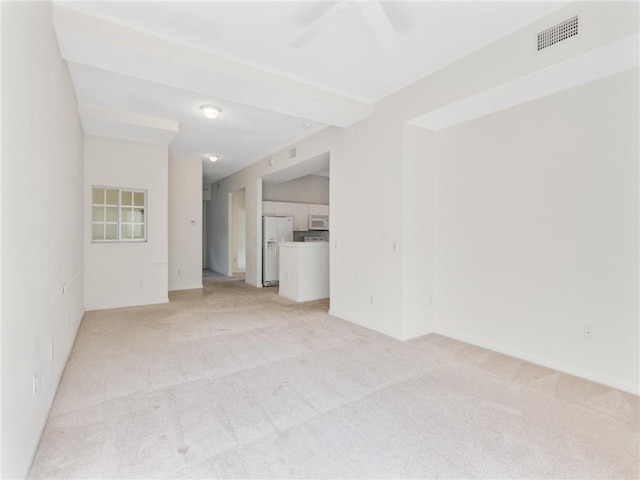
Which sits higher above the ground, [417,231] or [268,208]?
[268,208]

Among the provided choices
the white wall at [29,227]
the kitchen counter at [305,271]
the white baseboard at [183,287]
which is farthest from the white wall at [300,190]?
the white wall at [29,227]

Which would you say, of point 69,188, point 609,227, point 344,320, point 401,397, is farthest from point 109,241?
point 609,227

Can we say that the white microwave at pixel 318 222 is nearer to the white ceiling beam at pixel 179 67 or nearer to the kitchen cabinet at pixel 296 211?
the kitchen cabinet at pixel 296 211

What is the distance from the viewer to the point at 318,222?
862cm

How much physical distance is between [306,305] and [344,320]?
3.70ft

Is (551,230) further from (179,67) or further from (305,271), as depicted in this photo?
(305,271)

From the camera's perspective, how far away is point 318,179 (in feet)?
29.3

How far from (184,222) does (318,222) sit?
3.34 meters

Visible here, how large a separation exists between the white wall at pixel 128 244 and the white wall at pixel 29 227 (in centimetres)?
260

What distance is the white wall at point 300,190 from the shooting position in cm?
809

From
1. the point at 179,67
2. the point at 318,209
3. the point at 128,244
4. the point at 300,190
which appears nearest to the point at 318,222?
the point at 318,209

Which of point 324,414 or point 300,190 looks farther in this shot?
point 300,190

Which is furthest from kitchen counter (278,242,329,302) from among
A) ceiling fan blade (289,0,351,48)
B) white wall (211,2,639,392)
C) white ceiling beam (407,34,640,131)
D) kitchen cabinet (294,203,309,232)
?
ceiling fan blade (289,0,351,48)

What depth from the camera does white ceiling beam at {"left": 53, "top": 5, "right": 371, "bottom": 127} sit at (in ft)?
8.09
